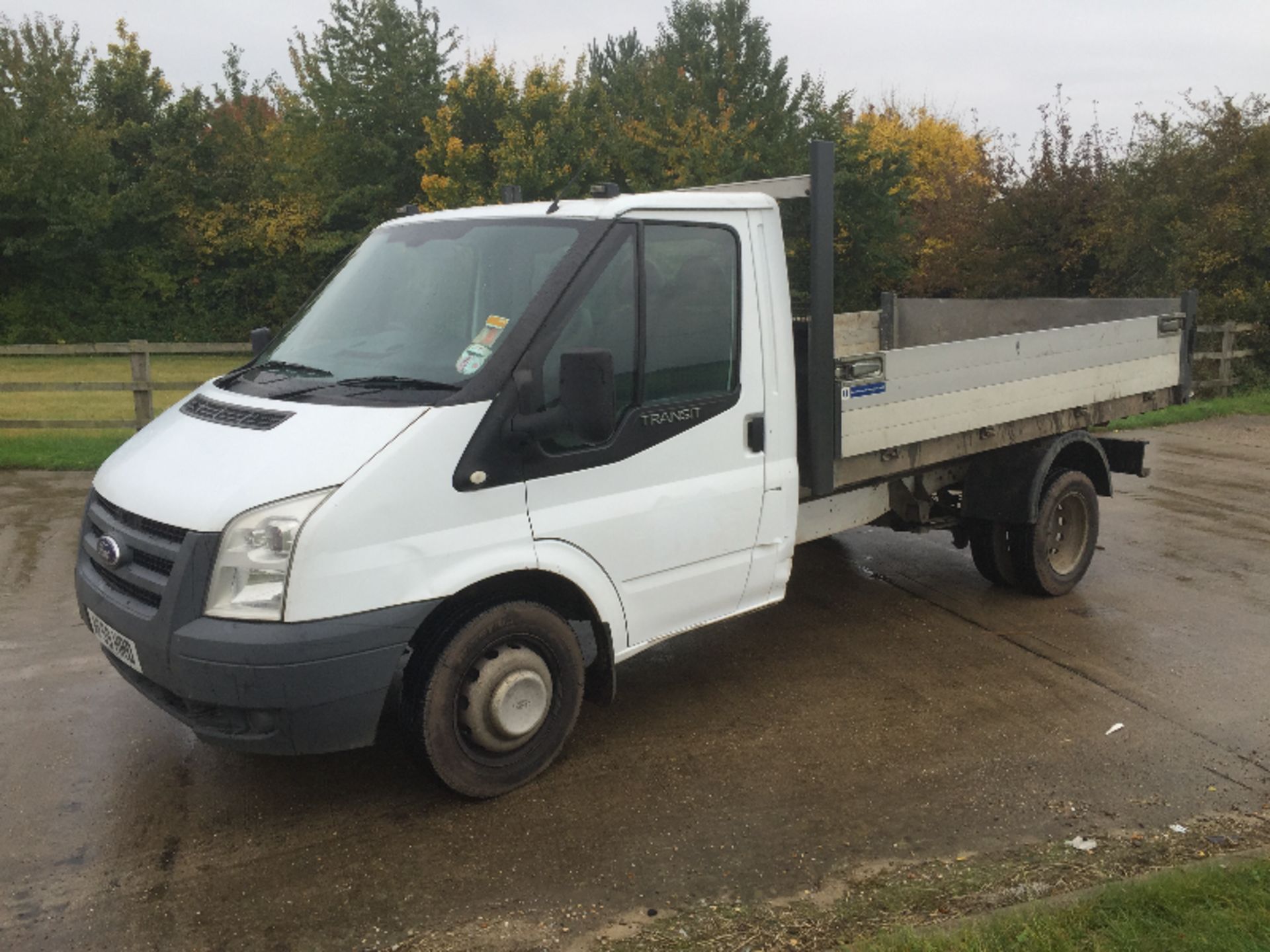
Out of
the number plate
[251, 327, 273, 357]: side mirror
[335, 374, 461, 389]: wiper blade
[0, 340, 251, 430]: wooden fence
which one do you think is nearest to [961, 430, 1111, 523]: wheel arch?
[335, 374, 461, 389]: wiper blade

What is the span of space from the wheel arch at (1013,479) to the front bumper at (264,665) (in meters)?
3.96

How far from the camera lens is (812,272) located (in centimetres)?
491

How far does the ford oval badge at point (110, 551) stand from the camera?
3.95 m

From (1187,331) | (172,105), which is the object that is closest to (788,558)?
(1187,331)

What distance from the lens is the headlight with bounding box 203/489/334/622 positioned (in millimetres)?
3607

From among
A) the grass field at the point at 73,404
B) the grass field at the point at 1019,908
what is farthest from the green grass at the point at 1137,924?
the grass field at the point at 73,404

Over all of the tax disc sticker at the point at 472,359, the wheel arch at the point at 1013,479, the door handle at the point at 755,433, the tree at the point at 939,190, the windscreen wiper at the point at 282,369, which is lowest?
the wheel arch at the point at 1013,479

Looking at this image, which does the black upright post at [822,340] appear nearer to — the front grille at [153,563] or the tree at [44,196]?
the front grille at [153,563]

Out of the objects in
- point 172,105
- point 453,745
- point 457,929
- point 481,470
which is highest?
point 172,105

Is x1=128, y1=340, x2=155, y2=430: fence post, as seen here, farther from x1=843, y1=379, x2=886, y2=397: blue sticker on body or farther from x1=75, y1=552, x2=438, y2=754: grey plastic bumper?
x1=843, y1=379, x2=886, y2=397: blue sticker on body

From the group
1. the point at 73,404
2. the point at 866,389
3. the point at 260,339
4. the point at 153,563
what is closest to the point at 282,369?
the point at 260,339

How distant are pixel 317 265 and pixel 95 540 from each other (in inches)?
1357

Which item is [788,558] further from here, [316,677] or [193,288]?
[193,288]

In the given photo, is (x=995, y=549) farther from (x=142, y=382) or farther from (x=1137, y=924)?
(x=142, y=382)
